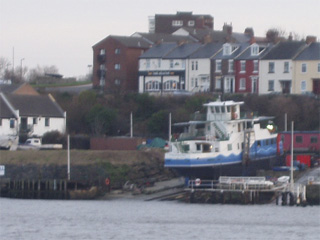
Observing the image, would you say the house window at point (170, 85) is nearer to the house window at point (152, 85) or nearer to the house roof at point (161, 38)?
the house window at point (152, 85)

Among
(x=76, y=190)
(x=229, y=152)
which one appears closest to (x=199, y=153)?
(x=229, y=152)

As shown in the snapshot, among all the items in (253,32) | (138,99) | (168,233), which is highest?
(253,32)

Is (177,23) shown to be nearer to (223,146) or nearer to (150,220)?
(223,146)

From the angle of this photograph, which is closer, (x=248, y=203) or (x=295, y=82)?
(x=248, y=203)

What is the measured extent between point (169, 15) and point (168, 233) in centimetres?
7864

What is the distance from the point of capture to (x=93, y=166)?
61062mm

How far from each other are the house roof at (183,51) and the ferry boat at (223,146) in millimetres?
28370

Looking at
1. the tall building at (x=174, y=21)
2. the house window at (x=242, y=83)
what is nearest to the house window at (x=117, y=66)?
the house window at (x=242, y=83)

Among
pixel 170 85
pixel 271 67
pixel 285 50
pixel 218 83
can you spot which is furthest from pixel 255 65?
pixel 170 85

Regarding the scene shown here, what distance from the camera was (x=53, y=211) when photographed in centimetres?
5150

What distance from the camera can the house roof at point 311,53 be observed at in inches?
3329

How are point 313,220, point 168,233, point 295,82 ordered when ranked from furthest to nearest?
point 295,82 → point 313,220 → point 168,233

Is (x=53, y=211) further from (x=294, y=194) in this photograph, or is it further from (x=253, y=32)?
(x=253, y=32)

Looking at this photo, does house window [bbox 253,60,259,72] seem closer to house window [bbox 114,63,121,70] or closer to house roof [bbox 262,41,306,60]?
house roof [bbox 262,41,306,60]
